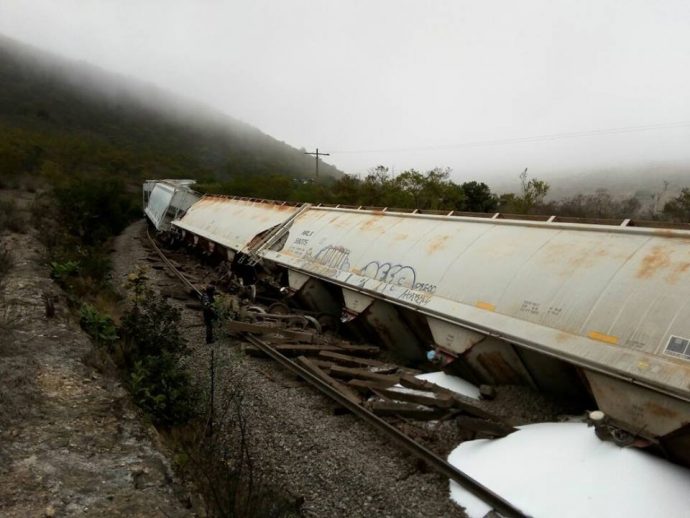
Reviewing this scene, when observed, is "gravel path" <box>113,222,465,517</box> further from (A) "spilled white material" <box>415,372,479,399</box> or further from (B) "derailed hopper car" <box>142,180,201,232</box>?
(B) "derailed hopper car" <box>142,180,201,232</box>

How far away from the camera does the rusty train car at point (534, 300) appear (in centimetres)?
549

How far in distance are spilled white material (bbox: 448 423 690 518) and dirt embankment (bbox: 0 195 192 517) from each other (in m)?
3.32

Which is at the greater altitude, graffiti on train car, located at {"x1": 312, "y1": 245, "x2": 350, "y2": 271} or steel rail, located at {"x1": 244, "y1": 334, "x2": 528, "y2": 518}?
graffiti on train car, located at {"x1": 312, "y1": 245, "x2": 350, "y2": 271}

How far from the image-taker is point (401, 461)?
20.0ft

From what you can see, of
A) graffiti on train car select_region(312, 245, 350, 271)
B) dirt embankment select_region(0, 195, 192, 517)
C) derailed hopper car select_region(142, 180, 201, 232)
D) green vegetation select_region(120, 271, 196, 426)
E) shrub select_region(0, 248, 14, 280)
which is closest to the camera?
dirt embankment select_region(0, 195, 192, 517)

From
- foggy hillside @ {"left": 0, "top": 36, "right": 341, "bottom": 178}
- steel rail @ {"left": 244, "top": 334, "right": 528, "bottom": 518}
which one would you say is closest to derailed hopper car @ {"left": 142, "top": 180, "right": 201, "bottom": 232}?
steel rail @ {"left": 244, "top": 334, "right": 528, "bottom": 518}

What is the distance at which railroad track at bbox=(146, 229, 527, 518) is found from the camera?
501 cm

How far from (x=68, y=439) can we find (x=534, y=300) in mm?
6436

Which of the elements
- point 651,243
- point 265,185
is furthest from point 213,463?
point 265,185

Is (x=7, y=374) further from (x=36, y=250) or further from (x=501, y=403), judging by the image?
(x=36, y=250)

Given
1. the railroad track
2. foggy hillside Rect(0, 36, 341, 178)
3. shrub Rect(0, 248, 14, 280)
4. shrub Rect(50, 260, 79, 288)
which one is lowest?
the railroad track

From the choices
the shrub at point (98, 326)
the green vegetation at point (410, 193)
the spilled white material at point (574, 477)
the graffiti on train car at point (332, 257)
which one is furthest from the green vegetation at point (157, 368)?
the green vegetation at point (410, 193)

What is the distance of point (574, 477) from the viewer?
5.09m

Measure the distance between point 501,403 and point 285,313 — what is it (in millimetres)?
6725
